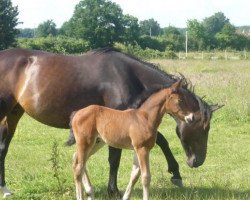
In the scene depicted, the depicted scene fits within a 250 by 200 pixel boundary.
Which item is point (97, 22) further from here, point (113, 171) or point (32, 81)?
point (113, 171)

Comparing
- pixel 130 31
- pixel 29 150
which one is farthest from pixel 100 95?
pixel 130 31

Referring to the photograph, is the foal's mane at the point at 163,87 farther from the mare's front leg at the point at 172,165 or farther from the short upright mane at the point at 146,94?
the mare's front leg at the point at 172,165

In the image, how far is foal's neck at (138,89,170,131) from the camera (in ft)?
17.6

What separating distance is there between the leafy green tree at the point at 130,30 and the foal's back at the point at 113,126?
6053 centimetres

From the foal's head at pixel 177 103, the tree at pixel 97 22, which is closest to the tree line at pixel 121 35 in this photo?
the tree at pixel 97 22

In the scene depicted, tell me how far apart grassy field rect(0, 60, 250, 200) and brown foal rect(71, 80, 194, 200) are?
1.48ft

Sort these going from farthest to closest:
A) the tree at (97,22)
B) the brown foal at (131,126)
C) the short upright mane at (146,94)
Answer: the tree at (97,22), the short upright mane at (146,94), the brown foal at (131,126)

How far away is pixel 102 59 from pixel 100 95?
48 centimetres

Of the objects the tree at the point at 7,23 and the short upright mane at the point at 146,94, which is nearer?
the short upright mane at the point at 146,94

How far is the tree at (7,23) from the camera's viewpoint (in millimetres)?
46594

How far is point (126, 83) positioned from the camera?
6371 millimetres

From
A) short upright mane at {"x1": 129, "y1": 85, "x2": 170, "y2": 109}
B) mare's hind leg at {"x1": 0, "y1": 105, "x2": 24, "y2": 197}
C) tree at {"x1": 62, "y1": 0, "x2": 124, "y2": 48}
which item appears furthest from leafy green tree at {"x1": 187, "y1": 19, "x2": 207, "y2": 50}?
short upright mane at {"x1": 129, "y1": 85, "x2": 170, "y2": 109}

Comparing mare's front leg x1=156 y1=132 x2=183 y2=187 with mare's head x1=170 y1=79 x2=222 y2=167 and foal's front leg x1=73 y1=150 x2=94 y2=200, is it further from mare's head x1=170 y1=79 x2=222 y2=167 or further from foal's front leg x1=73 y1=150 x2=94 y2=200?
foal's front leg x1=73 y1=150 x2=94 y2=200

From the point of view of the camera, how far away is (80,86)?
6492mm
